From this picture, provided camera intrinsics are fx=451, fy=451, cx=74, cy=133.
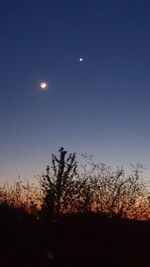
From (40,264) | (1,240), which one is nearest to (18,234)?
(1,240)

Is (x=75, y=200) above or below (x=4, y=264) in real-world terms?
above

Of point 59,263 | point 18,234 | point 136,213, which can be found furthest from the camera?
point 136,213

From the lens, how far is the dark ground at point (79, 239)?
1812 centimetres

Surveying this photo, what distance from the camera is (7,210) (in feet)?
76.6

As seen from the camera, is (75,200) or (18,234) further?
(75,200)

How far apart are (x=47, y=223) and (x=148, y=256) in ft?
17.8

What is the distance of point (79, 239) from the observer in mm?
21688

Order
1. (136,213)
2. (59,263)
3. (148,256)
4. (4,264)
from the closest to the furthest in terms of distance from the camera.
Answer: (4,264) → (59,263) → (148,256) → (136,213)

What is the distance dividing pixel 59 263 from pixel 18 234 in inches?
101

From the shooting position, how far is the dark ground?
1812 cm

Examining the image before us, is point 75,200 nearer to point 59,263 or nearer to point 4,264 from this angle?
point 59,263

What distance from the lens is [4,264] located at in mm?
14852

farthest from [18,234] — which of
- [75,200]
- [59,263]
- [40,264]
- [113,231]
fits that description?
[75,200]

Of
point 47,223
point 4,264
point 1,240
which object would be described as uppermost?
point 47,223
